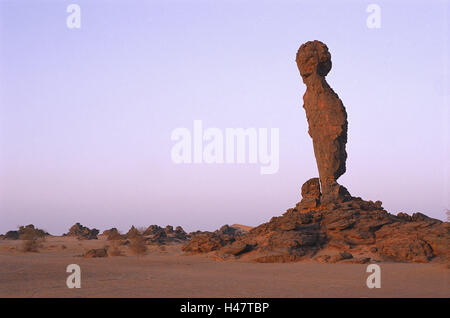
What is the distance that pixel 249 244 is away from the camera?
28.0m

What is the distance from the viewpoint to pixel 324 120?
1309 inches

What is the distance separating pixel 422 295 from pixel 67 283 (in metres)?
12.1

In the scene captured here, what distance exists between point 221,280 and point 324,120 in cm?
1963

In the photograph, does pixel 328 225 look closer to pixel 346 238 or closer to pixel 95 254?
pixel 346 238

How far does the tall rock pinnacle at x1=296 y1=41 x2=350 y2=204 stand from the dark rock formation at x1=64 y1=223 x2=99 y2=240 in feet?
106

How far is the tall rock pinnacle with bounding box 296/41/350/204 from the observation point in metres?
32.9

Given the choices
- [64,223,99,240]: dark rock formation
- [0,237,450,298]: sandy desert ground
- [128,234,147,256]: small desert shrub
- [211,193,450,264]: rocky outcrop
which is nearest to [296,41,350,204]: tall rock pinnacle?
[211,193,450,264]: rocky outcrop

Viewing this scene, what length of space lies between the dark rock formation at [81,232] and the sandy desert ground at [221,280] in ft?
105

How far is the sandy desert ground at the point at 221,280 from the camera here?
45.4 feet

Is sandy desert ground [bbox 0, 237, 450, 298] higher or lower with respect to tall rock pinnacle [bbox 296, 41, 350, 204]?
lower

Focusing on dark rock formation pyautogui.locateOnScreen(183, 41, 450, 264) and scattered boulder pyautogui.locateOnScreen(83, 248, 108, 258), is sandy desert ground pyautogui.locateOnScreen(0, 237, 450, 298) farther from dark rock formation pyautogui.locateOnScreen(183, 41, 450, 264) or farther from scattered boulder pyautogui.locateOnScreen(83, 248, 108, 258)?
scattered boulder pyautogui.locateOnScreen(83, 248, 108, 258)

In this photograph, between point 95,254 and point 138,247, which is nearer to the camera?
point 95,254

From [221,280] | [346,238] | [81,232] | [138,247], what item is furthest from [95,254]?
[81,232]
